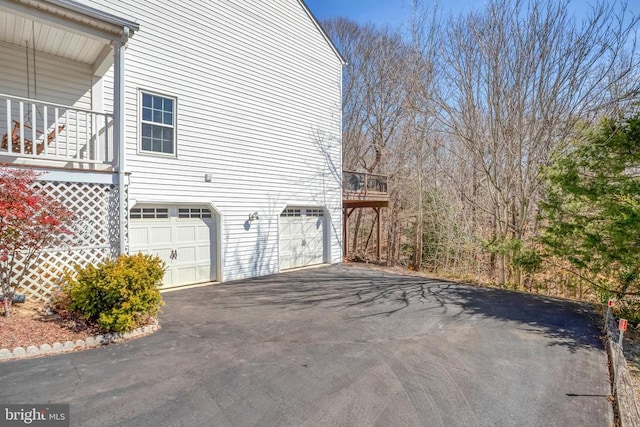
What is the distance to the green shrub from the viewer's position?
4.65 m

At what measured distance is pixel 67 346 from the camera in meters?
4.23

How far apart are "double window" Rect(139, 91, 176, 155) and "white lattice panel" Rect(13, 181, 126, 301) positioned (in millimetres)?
1826

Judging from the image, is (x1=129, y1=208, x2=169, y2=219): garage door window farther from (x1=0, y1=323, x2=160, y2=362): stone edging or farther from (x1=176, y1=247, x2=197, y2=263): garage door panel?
(x1=0, y1=323, x2=160, y2=362): stone edging

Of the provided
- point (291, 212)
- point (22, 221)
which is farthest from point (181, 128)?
point (291, 212)

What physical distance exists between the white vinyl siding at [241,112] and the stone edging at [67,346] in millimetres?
3339

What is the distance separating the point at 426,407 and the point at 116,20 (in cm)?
692

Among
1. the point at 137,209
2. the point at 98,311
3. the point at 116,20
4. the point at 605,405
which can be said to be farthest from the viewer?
the point at 137,209

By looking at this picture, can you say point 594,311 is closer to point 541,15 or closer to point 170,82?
point 541,15

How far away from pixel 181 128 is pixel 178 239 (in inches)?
101

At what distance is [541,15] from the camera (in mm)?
8656

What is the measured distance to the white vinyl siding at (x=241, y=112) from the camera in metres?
7.55

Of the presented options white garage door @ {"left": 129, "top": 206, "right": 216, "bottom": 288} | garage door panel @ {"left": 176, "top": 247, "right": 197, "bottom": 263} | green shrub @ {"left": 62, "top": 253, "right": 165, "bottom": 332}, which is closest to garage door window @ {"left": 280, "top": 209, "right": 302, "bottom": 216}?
white garage door @ {"left": 129, "top": 206, "right": 216, "bottom": 288}

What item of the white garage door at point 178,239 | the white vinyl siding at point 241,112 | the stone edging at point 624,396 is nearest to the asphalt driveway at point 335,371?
the stone edging at point 624,396

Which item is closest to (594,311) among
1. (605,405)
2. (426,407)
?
(605,405)
